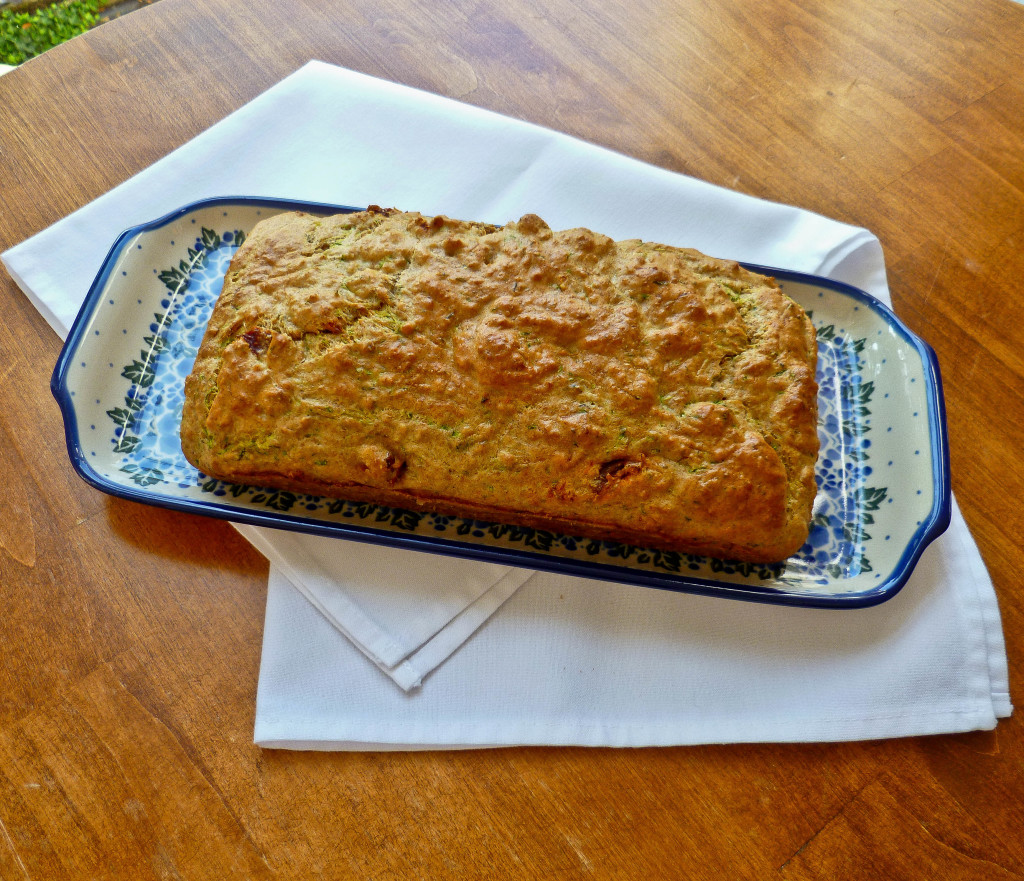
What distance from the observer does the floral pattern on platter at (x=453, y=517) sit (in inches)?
56.1

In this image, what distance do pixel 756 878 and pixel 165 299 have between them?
65.3 inches

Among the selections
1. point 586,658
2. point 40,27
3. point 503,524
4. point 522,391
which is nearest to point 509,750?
point 586,658

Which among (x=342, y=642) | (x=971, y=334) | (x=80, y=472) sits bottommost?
(x=971, y=334)

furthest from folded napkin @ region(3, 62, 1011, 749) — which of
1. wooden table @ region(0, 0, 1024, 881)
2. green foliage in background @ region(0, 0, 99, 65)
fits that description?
green foliage in background @ region(0, 0, 99, 65)

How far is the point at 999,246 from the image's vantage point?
191cm

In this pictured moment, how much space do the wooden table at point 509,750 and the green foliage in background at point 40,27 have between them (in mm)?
1652

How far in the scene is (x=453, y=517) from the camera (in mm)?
1450

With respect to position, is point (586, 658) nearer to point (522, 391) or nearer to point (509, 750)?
point (509, 750)

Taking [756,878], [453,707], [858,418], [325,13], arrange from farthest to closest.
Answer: [325,13]
[858,418]
[453,707]
[756,878]

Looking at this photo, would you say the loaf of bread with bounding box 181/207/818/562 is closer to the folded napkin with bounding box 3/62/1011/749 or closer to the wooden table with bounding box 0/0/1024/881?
Result: the folded napkin with bounding box 3/62/1011/749

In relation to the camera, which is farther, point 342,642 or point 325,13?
point 325,13

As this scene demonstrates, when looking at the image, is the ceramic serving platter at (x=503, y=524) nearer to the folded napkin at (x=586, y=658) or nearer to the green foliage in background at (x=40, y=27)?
the folded napkin at (x=586, y=658)

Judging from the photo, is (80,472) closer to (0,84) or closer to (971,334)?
(0,84)

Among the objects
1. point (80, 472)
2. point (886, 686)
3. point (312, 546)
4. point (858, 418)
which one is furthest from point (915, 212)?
point (80, 472)
